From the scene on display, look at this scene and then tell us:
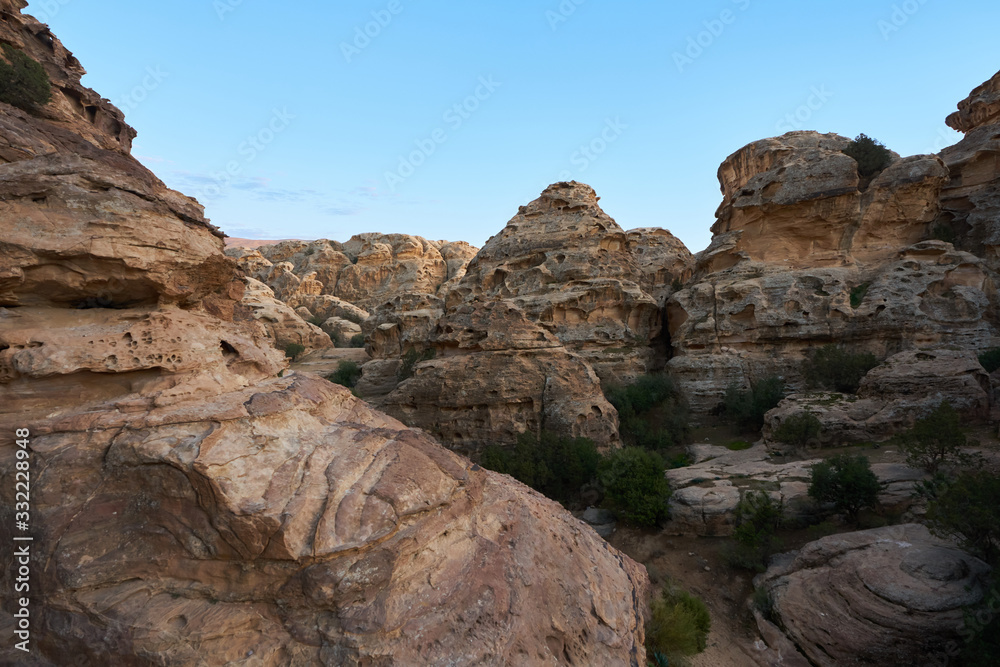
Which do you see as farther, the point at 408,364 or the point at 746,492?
the point at 408,364

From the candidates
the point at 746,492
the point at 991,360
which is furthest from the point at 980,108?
the point at 746,492

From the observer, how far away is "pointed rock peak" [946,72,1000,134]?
20.9 metres

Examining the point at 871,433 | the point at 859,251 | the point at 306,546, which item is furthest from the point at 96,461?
the point at 859,251

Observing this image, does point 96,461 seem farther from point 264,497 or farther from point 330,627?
point 330,627

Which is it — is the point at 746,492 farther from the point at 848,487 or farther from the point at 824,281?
the point at 824,281

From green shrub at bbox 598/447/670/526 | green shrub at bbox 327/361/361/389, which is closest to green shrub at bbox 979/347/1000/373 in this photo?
green shrub at bbox 598/447/670/526

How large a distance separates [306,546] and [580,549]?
3.59m

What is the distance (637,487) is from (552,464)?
92.6 inches

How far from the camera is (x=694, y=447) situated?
1468 centimetres

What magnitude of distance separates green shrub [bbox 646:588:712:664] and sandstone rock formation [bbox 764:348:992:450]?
7335 mm

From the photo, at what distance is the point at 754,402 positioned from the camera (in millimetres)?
15336

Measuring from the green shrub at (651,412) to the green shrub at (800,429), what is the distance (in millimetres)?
3357

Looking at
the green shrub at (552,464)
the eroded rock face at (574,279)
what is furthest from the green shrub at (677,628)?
the eroded rock face at (574,279)

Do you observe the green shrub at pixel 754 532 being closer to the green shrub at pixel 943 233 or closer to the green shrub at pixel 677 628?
the green shrub at pixel 677 628
